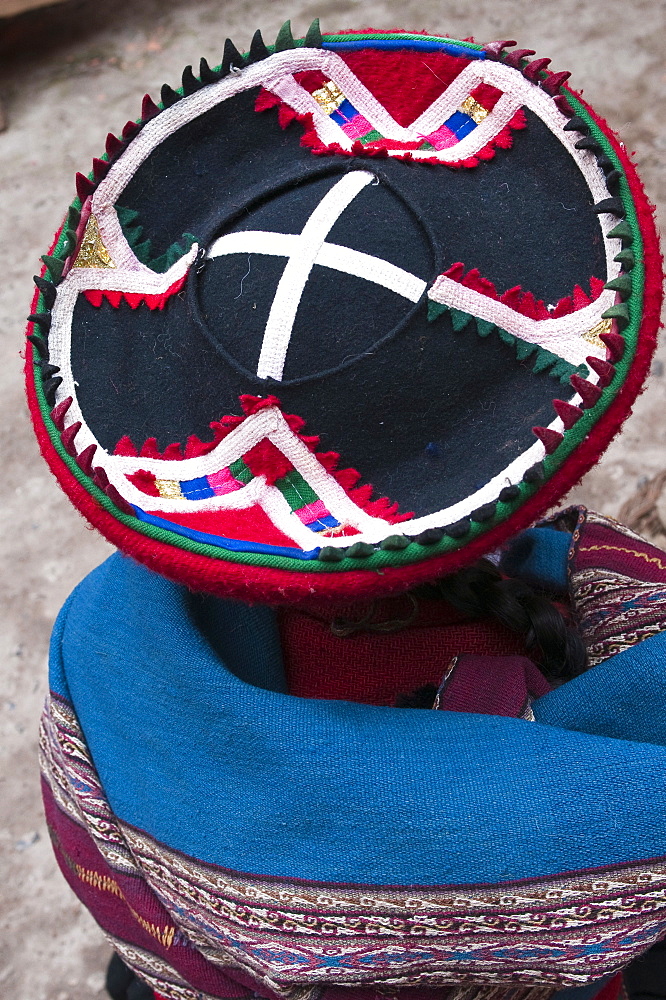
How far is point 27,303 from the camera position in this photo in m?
2.30

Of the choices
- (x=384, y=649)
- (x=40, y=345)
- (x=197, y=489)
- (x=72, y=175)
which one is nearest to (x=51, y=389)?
(x=40, y=345)

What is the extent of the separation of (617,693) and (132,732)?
408 mm

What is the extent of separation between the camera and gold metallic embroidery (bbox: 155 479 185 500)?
685mm

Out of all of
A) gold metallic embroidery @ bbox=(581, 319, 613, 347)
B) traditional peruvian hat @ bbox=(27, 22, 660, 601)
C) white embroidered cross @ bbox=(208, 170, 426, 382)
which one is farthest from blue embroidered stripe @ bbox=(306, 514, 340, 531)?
gold metallic embroidery @ bbox=(581, 319, 613, 347)

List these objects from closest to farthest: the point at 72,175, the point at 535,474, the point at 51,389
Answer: the point at 535,474
the point at 51,389
the point at 72,175

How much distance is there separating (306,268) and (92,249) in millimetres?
207

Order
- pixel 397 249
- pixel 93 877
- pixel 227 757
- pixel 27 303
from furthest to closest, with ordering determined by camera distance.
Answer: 1. pixel 27 303
2. pixel 93 877
3. pixel 227 757
4. pixel 397 249

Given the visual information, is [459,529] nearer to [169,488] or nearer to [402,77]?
[169,488]

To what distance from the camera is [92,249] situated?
2.44 ft

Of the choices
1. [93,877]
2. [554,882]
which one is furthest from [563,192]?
[93,877]

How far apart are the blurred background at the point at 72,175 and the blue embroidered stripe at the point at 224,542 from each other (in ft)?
3.94

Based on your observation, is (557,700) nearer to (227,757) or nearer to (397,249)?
(227,757)

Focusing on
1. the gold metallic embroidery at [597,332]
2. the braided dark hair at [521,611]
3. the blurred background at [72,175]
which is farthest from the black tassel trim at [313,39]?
the blurred background at [72,175]

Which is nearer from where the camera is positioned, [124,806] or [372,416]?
[372,416]
